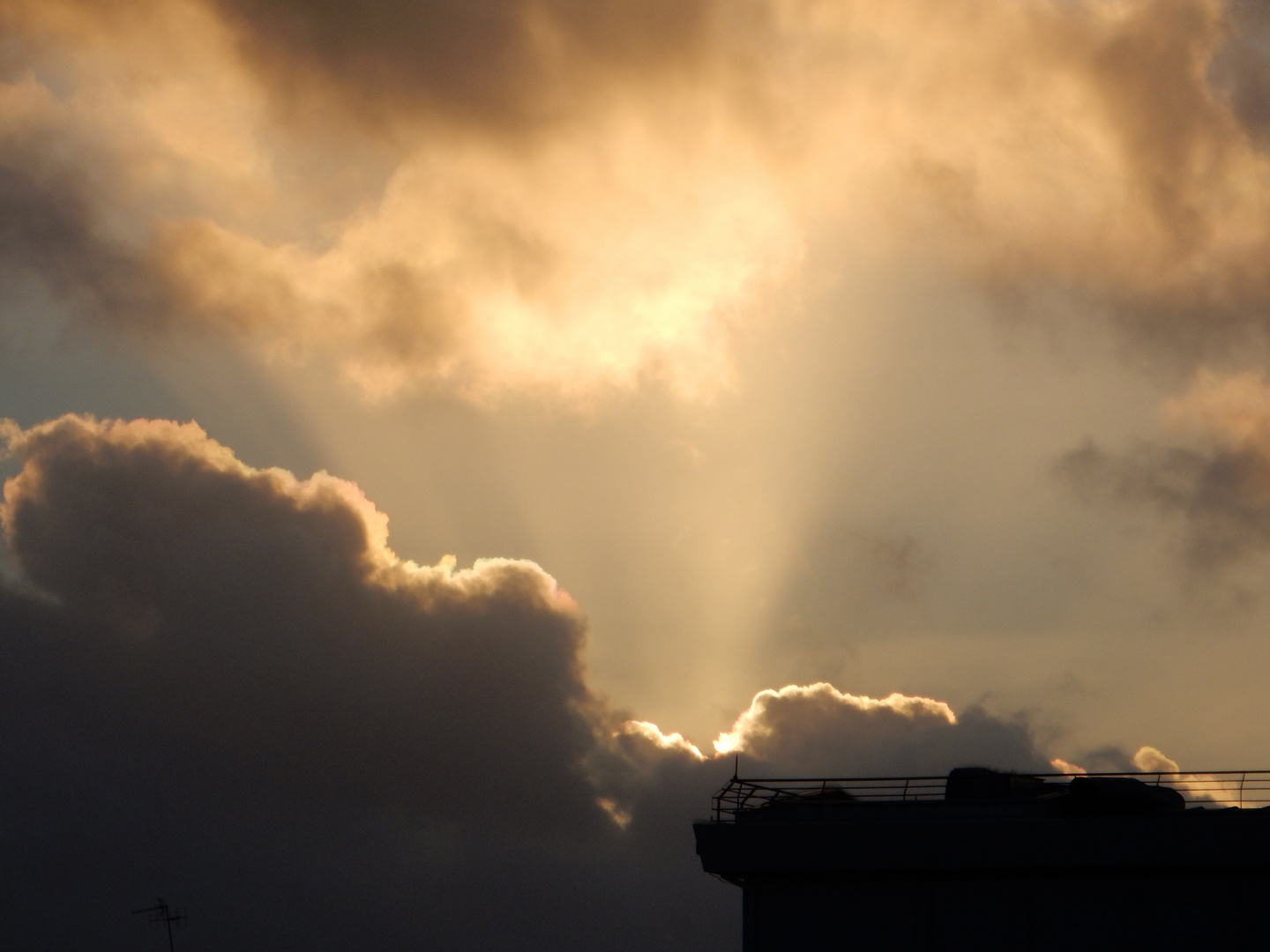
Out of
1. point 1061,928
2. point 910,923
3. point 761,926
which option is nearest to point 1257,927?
point 1061,928

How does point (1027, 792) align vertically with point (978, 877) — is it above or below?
above

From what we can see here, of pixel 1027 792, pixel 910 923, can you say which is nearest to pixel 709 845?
pixel 910 923

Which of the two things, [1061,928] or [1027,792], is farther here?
[1027,792]

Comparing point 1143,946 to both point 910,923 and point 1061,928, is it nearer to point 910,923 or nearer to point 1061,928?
point 1061,928

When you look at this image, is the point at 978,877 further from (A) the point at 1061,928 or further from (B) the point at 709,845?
(B) the point at 709,845

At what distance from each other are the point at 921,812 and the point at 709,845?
5.71 metres

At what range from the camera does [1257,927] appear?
1356 inches

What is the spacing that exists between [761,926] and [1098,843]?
8884 millimetres

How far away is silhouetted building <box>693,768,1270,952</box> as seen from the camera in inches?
1366

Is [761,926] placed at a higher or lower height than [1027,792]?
lower

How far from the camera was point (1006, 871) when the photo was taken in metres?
35.5

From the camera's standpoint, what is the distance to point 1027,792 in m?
38.1

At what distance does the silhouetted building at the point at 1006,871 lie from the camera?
3469 centimetres

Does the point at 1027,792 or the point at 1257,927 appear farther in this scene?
the point at 1027,792
